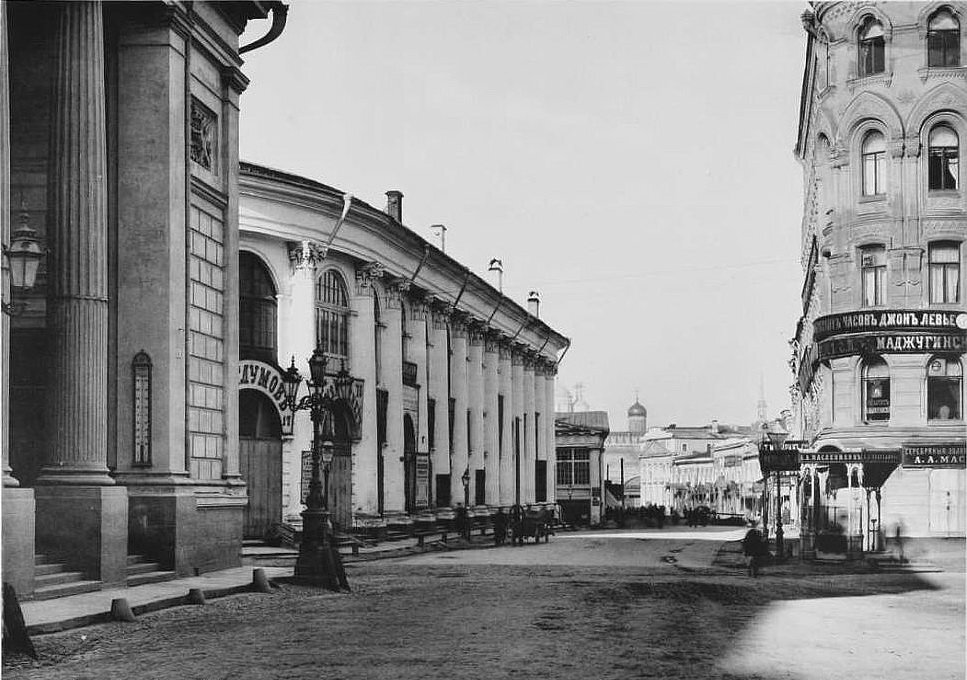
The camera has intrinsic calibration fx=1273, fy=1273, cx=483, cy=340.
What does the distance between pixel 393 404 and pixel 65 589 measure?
26.1 meters

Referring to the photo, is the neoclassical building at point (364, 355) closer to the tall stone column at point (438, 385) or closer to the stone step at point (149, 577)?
the tall stone column at point (438, 385)

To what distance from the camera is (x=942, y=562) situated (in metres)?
27.4

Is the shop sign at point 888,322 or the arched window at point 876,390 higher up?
the shop sign at point 888,322

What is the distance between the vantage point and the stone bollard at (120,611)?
13.6 metres

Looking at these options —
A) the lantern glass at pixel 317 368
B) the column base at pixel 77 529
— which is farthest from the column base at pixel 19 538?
the lantern glass at pixel 317 368

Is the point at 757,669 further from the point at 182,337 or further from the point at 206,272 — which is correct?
the point at 206,272

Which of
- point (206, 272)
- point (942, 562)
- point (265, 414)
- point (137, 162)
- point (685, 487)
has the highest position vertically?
point (137, 162)

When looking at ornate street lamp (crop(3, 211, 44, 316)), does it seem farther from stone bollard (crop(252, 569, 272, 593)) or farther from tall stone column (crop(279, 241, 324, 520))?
→ tall stone column (crop(279, 241, 324, 520))

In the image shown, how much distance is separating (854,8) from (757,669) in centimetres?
2717

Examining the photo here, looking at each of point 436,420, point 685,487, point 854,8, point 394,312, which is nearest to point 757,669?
point 854,8

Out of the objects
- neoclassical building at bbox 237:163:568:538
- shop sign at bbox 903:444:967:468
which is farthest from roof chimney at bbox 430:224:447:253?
shop sign at bbox 903:444:967:468

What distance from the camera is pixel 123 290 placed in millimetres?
18328

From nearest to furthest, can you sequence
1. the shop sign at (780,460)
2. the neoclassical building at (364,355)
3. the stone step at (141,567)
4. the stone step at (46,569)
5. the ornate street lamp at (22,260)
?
the ornate street lamp at (22,260), the stone step at (46,569), the stone step at (141,567), the shop sign at (780,460), the neoclassical building at (364,355)

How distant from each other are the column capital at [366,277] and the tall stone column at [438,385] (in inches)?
311
